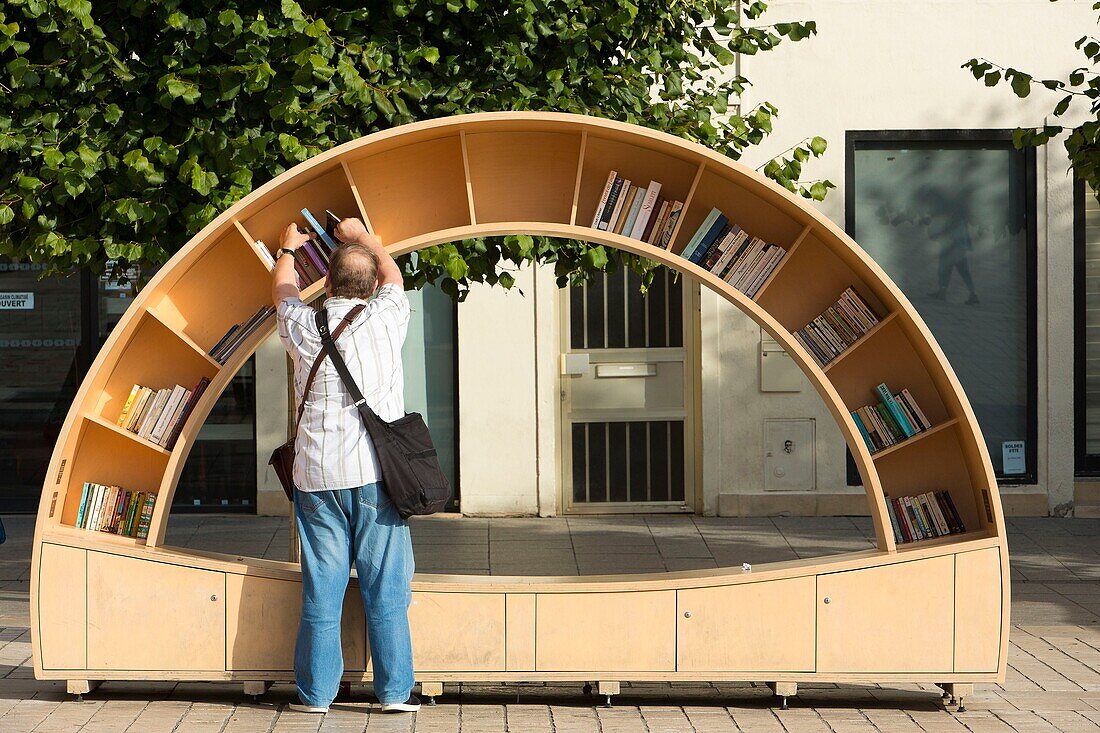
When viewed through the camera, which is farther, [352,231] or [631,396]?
[631,396]

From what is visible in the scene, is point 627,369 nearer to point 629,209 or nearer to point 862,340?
point 629,209

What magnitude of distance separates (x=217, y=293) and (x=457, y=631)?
6.36ft

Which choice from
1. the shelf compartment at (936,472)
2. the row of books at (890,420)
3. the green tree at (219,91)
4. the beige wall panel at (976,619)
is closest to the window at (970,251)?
the green tree at (219,91)

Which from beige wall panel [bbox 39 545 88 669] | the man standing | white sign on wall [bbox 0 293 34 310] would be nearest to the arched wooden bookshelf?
beige wall panel [bbox 39 545 88 669]

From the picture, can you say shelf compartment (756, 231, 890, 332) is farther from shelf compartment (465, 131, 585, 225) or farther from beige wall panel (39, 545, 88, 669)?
beige wall panel (39, 545, 88, 669)

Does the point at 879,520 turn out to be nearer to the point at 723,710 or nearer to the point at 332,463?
the point at 723,710

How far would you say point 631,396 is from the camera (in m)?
11.1

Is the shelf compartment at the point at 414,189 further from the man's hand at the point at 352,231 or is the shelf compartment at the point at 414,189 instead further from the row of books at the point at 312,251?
the man's hand at the point at 352,231

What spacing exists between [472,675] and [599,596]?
0.65 meters

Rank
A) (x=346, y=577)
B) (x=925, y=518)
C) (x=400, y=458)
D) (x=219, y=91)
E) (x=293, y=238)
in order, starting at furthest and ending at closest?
(x=219, y=91) → (x=925, y=518) → (x=293, y=238) → (x=346, y=577) → (x=400, y=458)

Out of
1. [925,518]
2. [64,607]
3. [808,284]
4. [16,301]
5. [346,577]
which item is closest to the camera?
[346,577]

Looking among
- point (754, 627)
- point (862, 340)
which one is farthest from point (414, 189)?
point (754, 627)

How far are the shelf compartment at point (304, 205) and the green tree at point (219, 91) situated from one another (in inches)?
14.0

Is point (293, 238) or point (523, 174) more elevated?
point (523, 174)
